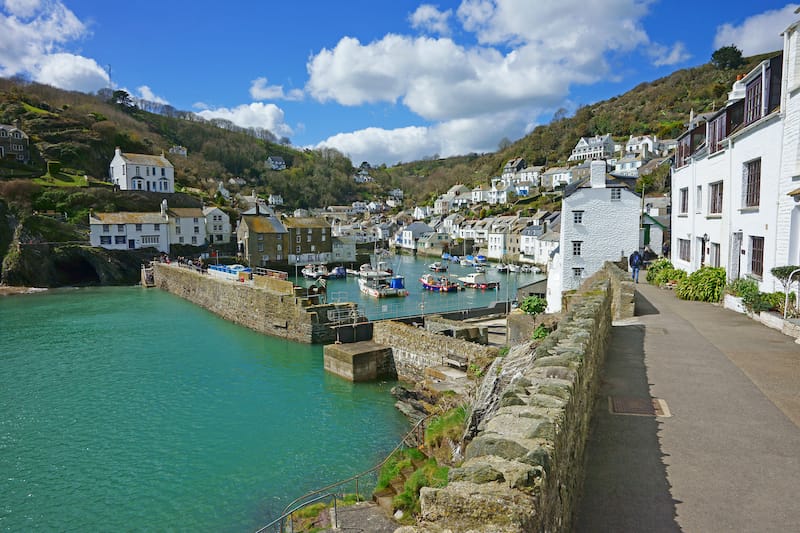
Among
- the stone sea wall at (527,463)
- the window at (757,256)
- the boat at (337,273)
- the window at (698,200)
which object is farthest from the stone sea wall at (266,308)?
the boat at (337,273)

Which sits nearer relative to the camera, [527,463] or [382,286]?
[527,463]

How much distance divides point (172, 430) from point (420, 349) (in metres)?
9.77

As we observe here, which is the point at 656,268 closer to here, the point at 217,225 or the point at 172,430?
the point at 172,430

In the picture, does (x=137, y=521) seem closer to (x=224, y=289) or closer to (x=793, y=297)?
(x=793, y=297)


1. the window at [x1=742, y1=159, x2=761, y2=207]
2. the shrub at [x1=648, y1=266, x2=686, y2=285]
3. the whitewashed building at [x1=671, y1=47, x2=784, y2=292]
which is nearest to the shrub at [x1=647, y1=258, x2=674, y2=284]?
the shrub at [x1=648, y1=266, x2=686, y2=285]

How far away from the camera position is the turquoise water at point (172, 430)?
12057mm

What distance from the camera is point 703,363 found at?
9.36m

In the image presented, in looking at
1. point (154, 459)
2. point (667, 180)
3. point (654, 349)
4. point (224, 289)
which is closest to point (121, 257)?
point (224, 289)

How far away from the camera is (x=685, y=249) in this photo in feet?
72.7

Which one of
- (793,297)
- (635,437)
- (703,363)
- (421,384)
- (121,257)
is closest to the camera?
(635,437)

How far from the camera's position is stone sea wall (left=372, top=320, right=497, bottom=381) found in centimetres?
1914

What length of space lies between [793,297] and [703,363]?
4985 millimetres

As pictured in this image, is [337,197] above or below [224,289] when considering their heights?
above

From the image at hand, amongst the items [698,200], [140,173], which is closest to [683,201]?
[698,200]
